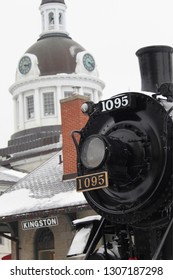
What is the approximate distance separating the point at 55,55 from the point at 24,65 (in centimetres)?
266

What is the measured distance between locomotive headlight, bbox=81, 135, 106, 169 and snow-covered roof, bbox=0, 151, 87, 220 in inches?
398

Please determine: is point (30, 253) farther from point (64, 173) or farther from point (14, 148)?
point (14, 148)

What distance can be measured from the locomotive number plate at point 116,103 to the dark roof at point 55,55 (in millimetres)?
40161

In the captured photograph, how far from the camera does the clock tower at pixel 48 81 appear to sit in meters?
45.7

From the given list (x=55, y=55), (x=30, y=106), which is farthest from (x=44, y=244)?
(x=30, y=106)

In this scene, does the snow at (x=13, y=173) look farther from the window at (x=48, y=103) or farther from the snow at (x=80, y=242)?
the snow at (x=80, y=242)

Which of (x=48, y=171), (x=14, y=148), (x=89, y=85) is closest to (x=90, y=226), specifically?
(x=48, y=171)

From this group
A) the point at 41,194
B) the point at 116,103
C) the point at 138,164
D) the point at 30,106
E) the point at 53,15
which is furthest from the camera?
the point at 53,15

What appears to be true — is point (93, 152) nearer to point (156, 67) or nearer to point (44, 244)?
point (156, 67)

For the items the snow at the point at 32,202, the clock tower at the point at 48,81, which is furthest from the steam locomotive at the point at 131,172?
the clock tower at the point at 48,81

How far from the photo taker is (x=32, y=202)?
56.9 ft

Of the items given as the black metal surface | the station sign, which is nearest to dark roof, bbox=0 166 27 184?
the station sign

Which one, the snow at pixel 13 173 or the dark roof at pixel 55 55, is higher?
the dark roof at pixel 55 55

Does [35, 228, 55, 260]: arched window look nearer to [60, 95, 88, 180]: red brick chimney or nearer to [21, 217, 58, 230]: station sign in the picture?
[21, 217, 58, 230]: station sign
